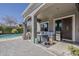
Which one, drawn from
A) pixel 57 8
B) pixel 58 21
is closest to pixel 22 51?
pixel 57 8

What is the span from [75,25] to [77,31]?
584 millimetres

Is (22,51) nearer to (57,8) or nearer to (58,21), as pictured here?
(57,8)

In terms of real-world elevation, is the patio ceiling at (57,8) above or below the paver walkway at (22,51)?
above

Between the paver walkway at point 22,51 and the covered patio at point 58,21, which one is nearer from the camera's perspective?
the paver walkway at point 22,51

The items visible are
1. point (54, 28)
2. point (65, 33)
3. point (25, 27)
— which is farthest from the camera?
point (25, 27)

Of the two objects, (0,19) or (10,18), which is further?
(10,18)

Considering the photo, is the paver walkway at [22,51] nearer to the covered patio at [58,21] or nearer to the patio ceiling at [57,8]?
the covered patio at [58,21]

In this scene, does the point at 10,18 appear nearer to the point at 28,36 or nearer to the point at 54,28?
the point at 28,36

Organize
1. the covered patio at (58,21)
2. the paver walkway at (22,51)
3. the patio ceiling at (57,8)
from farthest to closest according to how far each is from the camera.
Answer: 1. the covered patio at (58,21)
2. the patio ceiling at (57,8)
3. the paver walkway at (22,51)

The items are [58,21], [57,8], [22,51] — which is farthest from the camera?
[58,21]

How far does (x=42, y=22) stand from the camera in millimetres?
23359

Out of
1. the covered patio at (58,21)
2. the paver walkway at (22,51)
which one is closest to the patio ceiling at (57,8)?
the covered patio at (58,21)

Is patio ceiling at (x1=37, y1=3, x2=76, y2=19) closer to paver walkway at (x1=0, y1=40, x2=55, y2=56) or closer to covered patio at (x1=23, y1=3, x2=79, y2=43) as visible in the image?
covered patio at (x1=23, y1=3, x2=79, y2=43)

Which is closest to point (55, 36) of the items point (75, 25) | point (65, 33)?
point (65, 33)
